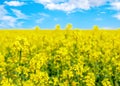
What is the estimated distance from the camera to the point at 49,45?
1008 cm

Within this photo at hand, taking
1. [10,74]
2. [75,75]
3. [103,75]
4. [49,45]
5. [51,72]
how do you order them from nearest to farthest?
[75,75] < [10,74] < [103,75] < [51,72] < [49,45]

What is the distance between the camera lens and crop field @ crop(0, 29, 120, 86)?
6.68m

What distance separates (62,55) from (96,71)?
144 cm

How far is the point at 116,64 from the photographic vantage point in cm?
818

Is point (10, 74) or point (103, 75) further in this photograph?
point (103, 75)

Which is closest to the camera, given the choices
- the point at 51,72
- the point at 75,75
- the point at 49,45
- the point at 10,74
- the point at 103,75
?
the point at 75,75

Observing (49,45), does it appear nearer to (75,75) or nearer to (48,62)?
(48,62)

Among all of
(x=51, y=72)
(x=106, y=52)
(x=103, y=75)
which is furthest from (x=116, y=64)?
(x=51, y=72)

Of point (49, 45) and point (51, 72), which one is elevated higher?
point (49, 45)

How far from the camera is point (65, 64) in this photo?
796 cm

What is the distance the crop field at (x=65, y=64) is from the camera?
6.68m

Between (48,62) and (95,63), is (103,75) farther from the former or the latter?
(48,62)

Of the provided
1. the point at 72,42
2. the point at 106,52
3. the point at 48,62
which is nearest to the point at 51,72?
the point at 48,62

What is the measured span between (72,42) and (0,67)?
2.65 metres
